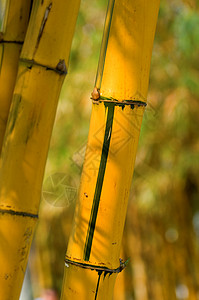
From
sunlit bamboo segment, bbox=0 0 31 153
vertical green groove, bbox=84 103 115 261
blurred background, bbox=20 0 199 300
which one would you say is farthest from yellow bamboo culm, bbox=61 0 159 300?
blurred background, bbox=20 0 199 300

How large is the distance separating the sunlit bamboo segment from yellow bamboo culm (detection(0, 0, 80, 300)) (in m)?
0.08

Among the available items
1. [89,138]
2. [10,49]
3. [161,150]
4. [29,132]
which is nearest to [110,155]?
[89,138]

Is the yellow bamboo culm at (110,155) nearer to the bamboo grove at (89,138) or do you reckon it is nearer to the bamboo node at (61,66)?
the bamboo grove at (89,138)

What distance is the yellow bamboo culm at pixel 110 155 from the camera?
2.67 feet

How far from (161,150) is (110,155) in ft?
8.04

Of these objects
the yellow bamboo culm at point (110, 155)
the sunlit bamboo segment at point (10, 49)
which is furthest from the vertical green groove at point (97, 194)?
the sunlit bamboo segment at point (10, 49)

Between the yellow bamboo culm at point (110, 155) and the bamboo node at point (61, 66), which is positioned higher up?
the bamboo node at point (61, 66)

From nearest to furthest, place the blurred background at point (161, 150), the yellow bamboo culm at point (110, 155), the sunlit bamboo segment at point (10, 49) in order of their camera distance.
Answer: the yellow bamboo culm at point (110, 155) < the sunlit bamboo segment at point (10, 49) < the blurred background at point (161, 150)

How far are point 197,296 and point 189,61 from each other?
1.75 metres

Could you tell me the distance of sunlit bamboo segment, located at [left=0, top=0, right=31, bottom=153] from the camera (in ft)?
3.27

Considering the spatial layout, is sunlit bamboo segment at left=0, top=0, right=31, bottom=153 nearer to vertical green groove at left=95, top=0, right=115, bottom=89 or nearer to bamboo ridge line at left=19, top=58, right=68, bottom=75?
bamboo ridge line at left=19, top=58, right=68, bottom=75

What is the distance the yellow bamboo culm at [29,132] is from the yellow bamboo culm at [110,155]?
0.36 ft

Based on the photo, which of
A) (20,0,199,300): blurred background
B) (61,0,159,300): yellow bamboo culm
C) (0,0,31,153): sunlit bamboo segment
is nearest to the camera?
(61,0,159,300): yellow bamboo culm

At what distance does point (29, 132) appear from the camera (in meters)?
0.90
